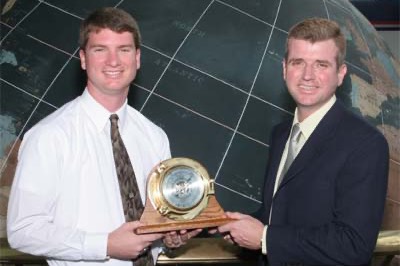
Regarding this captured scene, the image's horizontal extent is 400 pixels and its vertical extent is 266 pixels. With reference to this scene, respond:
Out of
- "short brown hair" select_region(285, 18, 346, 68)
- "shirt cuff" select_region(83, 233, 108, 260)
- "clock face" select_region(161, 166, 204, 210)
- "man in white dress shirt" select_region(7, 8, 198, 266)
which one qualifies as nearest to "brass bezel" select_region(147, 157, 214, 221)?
"clock face" select_region(161, 166, 204, 210)

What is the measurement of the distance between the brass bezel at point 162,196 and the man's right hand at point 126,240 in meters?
0.16

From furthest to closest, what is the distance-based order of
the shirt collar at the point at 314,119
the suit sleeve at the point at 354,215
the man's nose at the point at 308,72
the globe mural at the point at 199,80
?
the globe mural at the point at 199,80, the shirt collar at the point at 314,119, the man's nose at the point at 308,72, the suit sleeve at the point at 354,215

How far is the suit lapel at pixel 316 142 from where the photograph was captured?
2.79 m

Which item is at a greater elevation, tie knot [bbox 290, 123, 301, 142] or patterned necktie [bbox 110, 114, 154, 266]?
tie knot [bbox 290, 123, 301, 142]

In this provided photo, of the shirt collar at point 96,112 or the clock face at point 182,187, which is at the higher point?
the shirt collar at point 96,112

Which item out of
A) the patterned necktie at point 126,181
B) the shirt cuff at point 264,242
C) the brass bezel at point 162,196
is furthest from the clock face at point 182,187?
the shirt cuff at point 264,242

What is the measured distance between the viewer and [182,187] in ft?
9.48

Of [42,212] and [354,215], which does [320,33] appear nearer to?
[354,215]

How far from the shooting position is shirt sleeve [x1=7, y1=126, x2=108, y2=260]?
264cm

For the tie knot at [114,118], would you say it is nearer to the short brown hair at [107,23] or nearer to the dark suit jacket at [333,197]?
the short brown hair at [107,23]

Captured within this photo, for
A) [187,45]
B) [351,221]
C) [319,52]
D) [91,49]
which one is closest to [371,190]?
[351,221]

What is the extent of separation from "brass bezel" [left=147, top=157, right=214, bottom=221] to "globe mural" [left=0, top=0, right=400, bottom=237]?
0.67m

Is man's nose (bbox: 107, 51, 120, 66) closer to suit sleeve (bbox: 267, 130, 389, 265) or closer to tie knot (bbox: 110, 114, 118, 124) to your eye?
tie knot (bbox: 110, 114, 118, 124)

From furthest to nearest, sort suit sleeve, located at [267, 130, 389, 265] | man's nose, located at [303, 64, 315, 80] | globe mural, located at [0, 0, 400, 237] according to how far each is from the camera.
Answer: globe mural, located at [0, 0, 400, 237], man's nose, located at [303, 64, 315, 80], suit sleeve, located at [267, 130, 389, 265]
